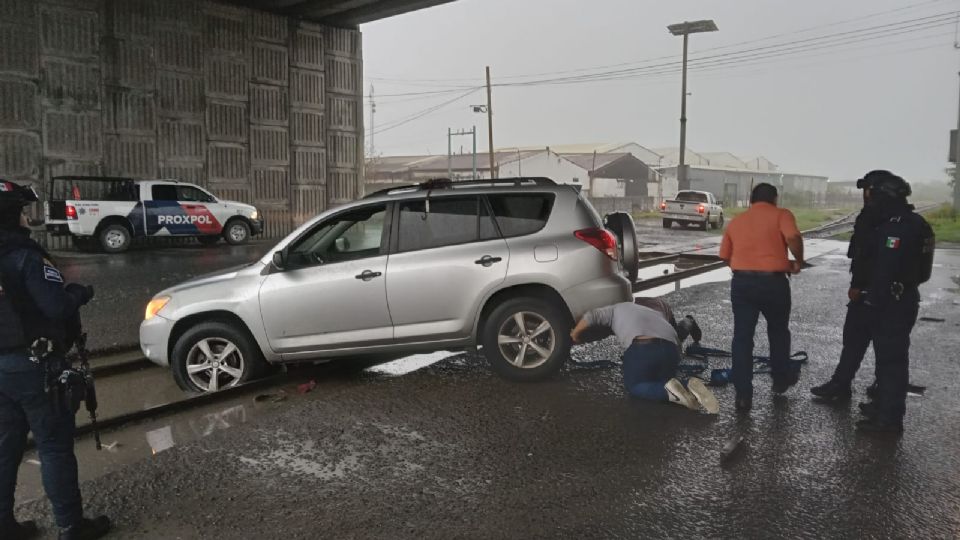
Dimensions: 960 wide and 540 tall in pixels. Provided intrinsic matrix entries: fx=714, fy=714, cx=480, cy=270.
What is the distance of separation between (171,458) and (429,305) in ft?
7.58

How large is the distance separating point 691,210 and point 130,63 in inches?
838

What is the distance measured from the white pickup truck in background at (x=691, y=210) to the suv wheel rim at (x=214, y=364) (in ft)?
85.6

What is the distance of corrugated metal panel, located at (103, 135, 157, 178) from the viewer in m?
18.6

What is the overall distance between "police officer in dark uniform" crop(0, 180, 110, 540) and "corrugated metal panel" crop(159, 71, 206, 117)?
1785 centimetres

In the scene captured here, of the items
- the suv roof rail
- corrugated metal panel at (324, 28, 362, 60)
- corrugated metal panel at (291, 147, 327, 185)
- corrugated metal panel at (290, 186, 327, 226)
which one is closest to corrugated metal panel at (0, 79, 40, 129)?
corrugated metal panel at (291, 147, 327, 185)

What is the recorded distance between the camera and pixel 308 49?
73.8 ft

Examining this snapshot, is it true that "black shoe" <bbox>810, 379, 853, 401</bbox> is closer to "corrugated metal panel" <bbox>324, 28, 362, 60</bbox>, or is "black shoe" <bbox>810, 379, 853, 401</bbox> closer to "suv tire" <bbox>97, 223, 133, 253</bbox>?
"suv tire" <bbox>97, 223, 133, 253</bbox>

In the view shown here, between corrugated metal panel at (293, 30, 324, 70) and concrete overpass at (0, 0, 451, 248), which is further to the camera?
corrugated metal panel at (293, 30, 324, 70)

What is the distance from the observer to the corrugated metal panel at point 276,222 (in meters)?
22.0

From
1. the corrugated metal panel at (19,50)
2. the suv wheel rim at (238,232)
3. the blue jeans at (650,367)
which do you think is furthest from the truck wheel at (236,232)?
the blue jeans at (650,367)

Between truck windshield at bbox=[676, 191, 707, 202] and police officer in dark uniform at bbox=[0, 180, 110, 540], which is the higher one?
truck windshield at bbox=[676, 191, 707, 202]

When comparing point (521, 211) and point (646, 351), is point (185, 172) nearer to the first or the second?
point (521, 211)

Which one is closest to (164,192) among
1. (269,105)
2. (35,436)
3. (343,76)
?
(269,105)

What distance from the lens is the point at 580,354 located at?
24.4 ft
